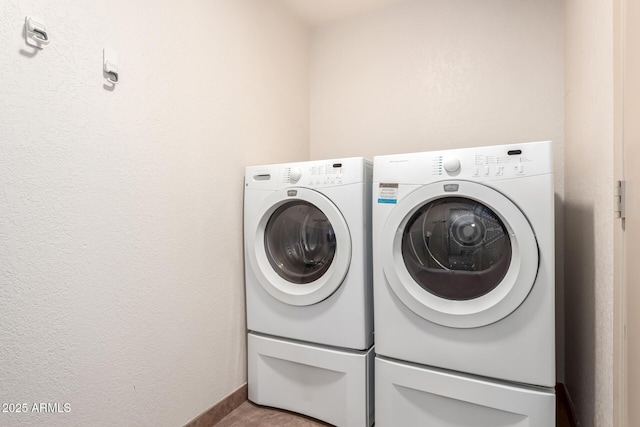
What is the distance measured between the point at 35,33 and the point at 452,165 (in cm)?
131

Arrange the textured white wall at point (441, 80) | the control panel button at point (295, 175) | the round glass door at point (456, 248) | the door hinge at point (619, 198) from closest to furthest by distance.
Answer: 1. the door hinge at point (619, 198)
2. the round glass door at point (456, 248)
3. the control panel button at point (295, 175)
4. the textured white wall at point (441, 80)

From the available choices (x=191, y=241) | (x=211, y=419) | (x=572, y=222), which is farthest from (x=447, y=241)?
(x=211, y=419)

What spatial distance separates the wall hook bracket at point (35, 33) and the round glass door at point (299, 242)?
3.18 feet

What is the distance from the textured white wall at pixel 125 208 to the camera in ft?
2.89

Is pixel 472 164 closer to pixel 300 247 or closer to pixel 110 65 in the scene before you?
pixel 300 247

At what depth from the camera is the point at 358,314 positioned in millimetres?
1356

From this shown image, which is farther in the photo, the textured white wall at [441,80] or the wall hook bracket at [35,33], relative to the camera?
the textured white wall at [441,80]

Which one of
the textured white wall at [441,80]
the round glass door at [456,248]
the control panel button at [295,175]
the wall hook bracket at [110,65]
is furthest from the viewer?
the textured white wall at [441,80]

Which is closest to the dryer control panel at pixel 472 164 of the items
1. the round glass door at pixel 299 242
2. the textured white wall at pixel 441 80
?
the round glass door at pixel 299 242

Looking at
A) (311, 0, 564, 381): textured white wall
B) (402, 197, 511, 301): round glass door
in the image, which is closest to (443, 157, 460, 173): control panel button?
(402, 197, 511, 301): round glass door

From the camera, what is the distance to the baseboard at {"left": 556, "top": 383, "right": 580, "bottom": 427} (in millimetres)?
1386

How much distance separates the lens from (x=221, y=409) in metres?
1.47

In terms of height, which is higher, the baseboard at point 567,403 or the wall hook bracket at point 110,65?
the wall hook bracket at point 110,65

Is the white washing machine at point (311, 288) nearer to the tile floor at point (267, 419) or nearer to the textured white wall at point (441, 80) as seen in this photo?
the tile floor at point (267, 419)
